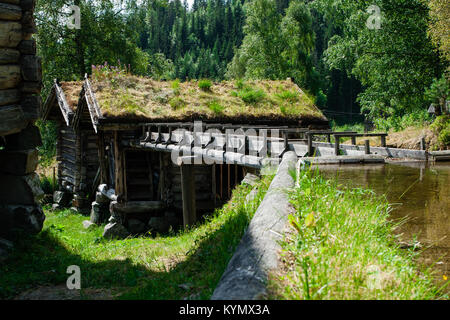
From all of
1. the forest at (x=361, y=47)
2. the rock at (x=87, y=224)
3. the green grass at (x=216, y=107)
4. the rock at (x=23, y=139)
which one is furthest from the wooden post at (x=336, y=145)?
the rock at (x=87, y=224)

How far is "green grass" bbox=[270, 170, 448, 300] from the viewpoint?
2197 millimetres

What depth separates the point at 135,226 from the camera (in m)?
12.8

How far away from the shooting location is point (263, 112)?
14141mm

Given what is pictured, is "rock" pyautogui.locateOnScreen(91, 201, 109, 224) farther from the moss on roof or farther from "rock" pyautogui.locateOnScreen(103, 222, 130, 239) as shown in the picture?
the moss on roof

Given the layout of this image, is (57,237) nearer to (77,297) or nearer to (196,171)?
(77,297)

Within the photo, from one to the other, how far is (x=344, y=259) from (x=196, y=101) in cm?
1205

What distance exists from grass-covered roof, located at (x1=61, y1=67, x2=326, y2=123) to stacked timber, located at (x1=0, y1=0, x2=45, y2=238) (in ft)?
16.6

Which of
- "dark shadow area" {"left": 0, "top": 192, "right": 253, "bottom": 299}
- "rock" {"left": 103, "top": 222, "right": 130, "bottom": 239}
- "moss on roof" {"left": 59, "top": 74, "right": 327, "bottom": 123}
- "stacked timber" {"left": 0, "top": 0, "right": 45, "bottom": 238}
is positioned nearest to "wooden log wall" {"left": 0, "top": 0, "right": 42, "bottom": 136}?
"stacked timber" {"left": 0, "top": 0, "right": 45, "bottom": 238}

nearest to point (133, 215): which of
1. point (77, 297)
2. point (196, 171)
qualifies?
point (196, 171)

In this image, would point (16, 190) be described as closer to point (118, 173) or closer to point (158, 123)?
point (158, 123)

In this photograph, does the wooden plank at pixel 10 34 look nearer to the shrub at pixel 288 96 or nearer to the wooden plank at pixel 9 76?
the wooden plank at pixel 9 76

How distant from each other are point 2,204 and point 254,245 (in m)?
5.86

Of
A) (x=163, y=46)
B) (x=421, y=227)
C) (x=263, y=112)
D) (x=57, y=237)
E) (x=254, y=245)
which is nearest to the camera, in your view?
(x=254, y=245)

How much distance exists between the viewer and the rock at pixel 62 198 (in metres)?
18.4
